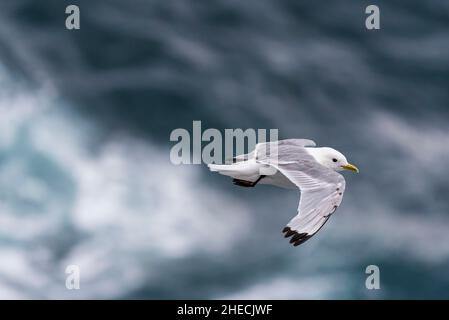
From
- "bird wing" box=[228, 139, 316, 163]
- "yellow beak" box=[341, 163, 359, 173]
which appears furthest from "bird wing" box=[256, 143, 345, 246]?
"yellow beak" box=[341, 163, 359, 173]

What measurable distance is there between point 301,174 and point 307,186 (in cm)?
30

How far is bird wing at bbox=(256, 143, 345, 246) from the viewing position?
8.82 metres

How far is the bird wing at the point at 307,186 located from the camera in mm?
8820

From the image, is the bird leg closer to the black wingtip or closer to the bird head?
the bird head

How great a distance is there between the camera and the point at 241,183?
1070 cm

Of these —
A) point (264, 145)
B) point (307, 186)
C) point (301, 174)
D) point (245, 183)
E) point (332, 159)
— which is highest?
point (264, 145)

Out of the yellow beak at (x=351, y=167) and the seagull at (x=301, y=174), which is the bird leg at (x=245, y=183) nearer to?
the seagull at (x=301, y=174)

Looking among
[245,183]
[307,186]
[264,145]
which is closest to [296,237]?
[307,186]

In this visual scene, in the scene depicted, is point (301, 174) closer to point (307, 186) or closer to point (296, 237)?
point (307, 186)

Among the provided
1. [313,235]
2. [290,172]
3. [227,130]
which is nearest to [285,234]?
[313,235]

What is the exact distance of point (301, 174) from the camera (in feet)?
31.9

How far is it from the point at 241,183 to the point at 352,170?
158 cm

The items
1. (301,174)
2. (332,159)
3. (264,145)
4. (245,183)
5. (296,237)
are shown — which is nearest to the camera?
(296,237)

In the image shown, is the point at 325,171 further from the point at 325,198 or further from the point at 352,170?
the point at 352,170
